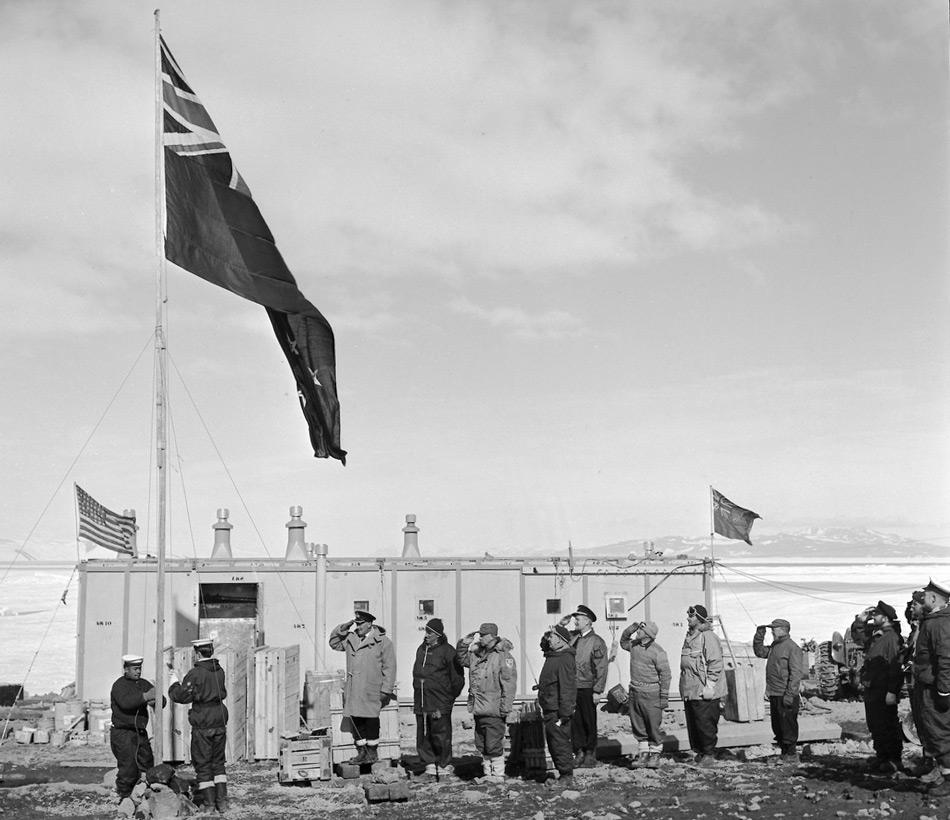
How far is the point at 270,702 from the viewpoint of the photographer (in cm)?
1369

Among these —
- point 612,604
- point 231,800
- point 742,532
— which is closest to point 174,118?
point 231,800

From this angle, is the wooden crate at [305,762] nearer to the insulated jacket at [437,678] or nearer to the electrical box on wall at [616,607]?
the insulated jacket at [437,678]

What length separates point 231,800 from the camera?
1066 cm

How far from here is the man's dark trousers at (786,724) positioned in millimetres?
11992

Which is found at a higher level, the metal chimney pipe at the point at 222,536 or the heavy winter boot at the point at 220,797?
the metal chimney pipe at the point at 222,536

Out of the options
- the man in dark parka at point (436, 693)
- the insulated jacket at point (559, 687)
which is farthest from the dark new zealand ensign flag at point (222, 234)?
the insulated jacket at point (559, 687)

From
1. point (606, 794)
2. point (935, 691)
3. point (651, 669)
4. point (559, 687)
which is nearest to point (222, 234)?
point (559, 687)

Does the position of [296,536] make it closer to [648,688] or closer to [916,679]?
[648,688]

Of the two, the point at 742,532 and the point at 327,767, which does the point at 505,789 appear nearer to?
the point at 327,767

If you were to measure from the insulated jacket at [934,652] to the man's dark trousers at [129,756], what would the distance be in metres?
7.46

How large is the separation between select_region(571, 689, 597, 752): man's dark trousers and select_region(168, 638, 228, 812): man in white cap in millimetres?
3935

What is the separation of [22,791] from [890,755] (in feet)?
29.9

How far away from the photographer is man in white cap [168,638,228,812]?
10062 millimetres

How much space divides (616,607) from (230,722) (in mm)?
8486
